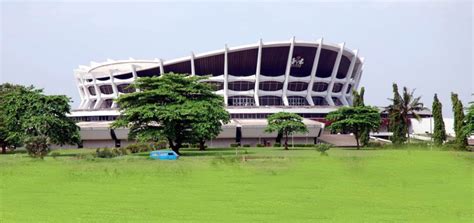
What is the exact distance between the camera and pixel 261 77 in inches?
3273

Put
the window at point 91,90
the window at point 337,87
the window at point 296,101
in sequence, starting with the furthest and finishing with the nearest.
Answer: the window at point 91,90 < the window at point 337,87 < the window at point 296,101

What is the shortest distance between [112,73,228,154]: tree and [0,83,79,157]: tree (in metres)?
5.07

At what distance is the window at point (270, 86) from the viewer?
282 ft

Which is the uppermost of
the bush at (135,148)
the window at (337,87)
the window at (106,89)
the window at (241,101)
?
the window at (337,87)

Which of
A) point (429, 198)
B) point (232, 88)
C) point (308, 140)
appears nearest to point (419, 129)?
point (308, 140)

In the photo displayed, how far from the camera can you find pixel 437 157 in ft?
74.5

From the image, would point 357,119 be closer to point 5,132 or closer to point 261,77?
point 261,77

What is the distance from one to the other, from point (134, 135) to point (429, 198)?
30.5 metres

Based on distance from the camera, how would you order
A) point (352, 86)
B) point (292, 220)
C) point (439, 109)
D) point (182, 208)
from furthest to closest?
point (352, 86), point (439, 109), point (182, 208), point (292, 220)

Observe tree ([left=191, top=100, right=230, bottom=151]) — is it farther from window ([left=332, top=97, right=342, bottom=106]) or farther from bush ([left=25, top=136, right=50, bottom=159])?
window ([left=332, top=97, right=342, bottom=106])

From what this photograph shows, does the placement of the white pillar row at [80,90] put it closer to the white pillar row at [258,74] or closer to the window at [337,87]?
the white pillar row at [258,74]

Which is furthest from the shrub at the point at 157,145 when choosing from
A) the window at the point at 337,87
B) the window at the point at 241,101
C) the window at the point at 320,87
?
the window at the point at 337,87

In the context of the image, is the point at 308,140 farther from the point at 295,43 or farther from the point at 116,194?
the point at 116,194

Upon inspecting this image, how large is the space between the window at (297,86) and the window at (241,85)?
6.21m
